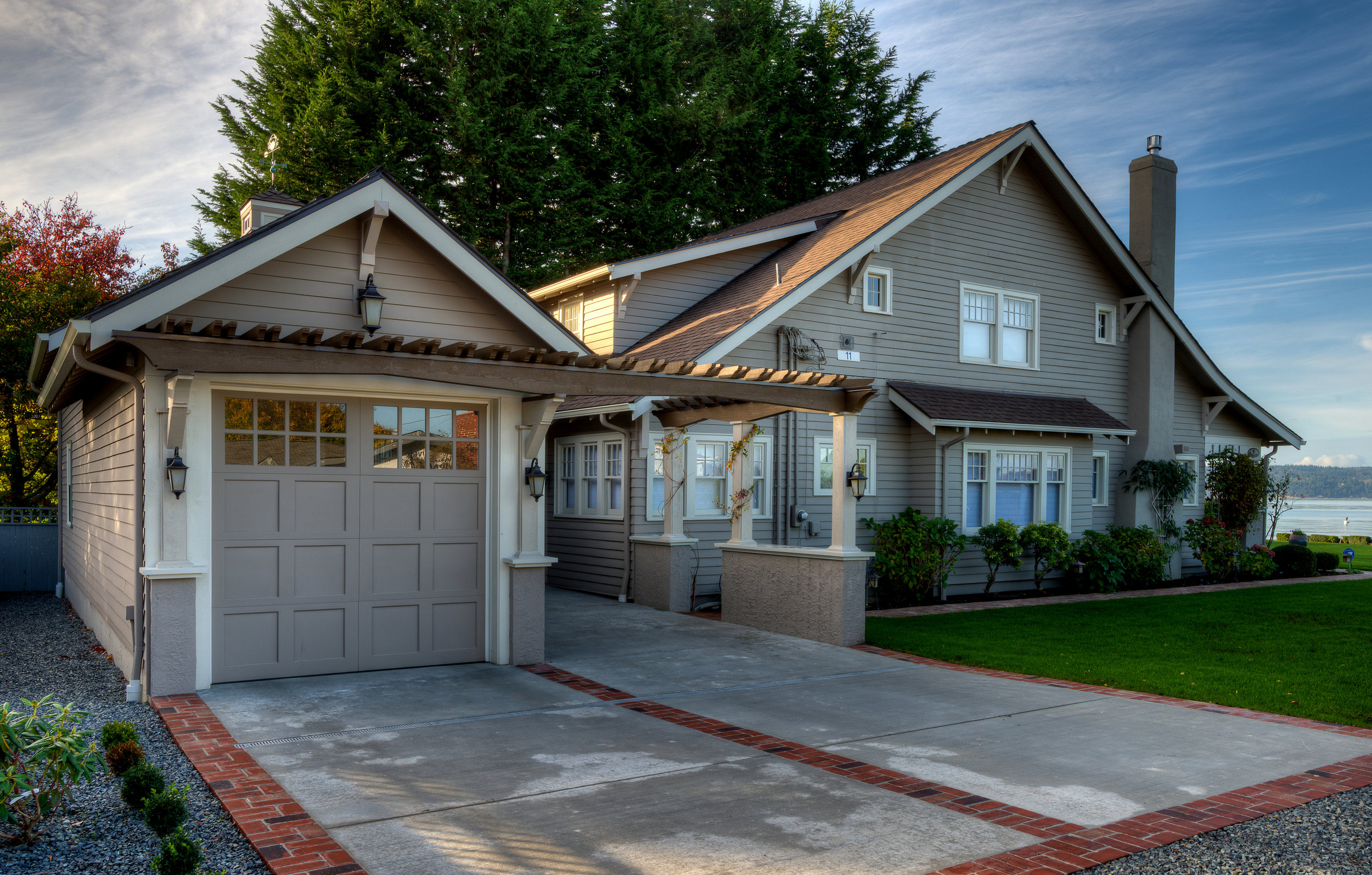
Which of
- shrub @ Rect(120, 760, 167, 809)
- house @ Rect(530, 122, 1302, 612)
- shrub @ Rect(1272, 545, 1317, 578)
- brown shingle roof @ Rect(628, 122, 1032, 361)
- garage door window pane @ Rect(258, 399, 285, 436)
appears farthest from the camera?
shrub @ Rect(1272, 545, 1317, 578)

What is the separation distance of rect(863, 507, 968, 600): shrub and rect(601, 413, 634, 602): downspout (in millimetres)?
3915

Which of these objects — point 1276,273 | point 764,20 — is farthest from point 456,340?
point 1276,273

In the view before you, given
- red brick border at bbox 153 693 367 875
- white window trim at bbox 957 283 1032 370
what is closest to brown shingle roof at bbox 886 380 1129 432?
white window trim at bbox 957 283 1032 370

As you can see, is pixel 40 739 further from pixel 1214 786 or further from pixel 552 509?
pixel 552 509

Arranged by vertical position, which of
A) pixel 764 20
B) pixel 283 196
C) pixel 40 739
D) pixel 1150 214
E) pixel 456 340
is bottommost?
pixel 40 739

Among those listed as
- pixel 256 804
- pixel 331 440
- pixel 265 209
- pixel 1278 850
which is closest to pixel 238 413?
pixel 331 440

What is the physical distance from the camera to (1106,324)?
61.5 ft

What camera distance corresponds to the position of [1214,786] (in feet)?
18.6

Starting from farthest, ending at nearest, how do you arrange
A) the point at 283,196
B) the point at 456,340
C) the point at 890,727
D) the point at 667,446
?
the point at 667,446, the point at 283,196, the point at 456,340, the point at 890,727

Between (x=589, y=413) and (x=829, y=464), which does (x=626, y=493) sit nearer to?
(x=589, y=413)

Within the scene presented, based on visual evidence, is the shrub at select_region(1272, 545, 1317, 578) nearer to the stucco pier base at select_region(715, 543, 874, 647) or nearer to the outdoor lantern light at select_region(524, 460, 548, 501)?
the stucco pier base at select_region(715, 543, 874, 647)

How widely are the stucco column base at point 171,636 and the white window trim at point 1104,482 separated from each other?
16.3m

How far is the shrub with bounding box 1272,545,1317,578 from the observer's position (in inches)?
802

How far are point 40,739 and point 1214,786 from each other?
6624 millimetres
